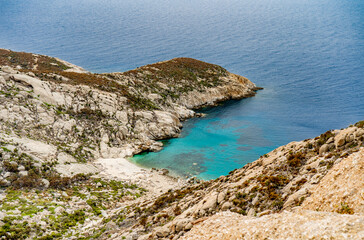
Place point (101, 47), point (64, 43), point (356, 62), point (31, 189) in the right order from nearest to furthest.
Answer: point (31, 189) → point (356, 62) → point (101, 47) → point (64, 43)

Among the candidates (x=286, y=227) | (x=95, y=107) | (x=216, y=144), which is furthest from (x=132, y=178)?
(x=286, y=227)

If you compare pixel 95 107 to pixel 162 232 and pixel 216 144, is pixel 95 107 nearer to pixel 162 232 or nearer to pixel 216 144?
pixel 216 144

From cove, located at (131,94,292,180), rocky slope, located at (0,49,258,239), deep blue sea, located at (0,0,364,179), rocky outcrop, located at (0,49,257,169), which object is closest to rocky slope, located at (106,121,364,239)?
rocky slope, located at (0,49,258,239)

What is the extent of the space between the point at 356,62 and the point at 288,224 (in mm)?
123650

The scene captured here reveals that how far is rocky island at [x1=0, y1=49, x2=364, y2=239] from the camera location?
1426 centimetres

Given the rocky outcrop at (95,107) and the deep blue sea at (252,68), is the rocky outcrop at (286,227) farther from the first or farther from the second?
the rocky outcrop at (95,107)

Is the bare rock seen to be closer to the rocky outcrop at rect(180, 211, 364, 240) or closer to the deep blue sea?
the rocky outcrop at rect(180, 211, 364, 240)

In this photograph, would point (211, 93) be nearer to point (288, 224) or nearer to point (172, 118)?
point (172, 118)

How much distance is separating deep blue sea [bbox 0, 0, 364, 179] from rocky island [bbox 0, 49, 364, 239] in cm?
804

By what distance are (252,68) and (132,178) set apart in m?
89.9

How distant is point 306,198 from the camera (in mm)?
15328

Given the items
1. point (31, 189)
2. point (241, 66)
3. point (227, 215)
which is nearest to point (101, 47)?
point (241, 66)

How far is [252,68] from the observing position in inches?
4596

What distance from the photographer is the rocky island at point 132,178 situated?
46.8 feet
